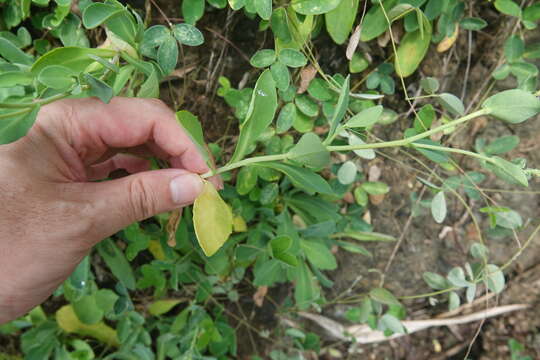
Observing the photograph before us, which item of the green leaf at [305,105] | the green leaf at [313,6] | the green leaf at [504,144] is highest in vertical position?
the green leaf at [313,6]

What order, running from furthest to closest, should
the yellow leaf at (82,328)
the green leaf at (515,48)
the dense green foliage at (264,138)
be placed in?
the yellow leaf at (82,328), the green leaf at (515,48), the dense green foliage at (264,138)

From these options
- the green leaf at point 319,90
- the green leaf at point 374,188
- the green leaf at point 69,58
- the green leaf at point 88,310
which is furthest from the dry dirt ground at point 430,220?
the green leaf at point 88,310

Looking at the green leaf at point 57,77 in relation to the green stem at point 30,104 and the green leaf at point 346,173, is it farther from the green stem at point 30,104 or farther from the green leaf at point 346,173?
the green leaf at point 346,173

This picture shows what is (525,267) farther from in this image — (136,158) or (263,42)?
(136,158)

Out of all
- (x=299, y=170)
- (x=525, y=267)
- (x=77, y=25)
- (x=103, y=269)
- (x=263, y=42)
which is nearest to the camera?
(x=299, y=170)

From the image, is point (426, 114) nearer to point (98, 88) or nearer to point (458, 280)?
point (458, 280)

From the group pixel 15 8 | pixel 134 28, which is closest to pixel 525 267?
pixel 134 28

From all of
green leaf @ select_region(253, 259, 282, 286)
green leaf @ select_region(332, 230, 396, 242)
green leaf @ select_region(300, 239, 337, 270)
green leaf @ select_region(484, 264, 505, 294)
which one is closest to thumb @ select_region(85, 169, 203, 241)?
green leaf @ select_region(253, 259, 282, 286)
